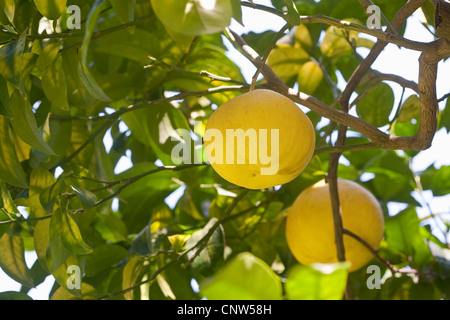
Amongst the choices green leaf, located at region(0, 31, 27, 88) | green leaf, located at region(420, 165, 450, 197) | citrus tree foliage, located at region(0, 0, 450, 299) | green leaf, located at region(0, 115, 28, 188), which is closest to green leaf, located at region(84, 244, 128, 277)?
citrus tree foliage, located at region(0, 0, 450, 299)

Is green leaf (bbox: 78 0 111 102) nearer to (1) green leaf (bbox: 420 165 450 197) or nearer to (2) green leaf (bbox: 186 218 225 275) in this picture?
(2) green leaf (bbox: 186 218 225 275)

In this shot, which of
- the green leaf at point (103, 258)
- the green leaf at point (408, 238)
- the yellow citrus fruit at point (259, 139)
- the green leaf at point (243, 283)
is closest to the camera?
the green leaf at point (243, 283)

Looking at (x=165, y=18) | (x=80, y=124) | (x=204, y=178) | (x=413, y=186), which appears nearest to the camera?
(x=165, y=18)

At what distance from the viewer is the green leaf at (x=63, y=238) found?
80 centimetres

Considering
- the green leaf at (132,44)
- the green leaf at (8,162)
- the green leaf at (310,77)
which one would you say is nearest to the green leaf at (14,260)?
the green leaf at (8,162)

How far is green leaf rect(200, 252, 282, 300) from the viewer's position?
0.37 m

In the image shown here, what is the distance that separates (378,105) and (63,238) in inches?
27.0

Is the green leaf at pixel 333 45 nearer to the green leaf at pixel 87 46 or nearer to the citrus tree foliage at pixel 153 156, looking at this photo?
the citrus tree foliage at pixel 153 156

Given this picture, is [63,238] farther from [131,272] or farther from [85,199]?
[131,272]

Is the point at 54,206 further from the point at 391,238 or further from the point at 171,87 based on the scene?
the point at 391,238

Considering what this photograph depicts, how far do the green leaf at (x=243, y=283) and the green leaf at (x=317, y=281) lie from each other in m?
0.01

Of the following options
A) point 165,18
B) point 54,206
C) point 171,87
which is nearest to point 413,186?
point 171,87

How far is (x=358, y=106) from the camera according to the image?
3.92 feet
